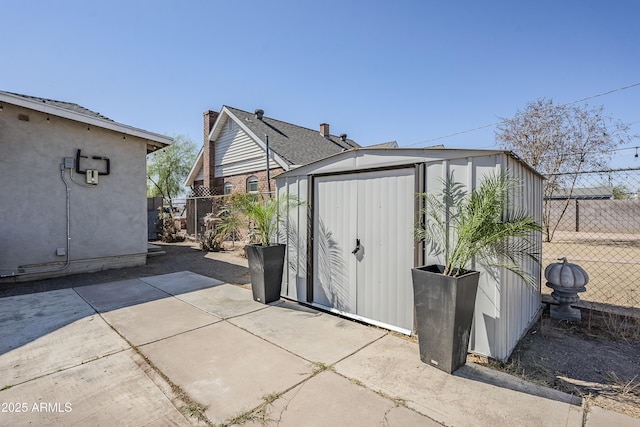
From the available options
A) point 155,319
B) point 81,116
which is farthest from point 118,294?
point 81,116

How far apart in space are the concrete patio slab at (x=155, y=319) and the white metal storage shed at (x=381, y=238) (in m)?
1.54

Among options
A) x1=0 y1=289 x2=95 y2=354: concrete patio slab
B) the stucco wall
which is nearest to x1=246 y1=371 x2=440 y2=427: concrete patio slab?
x1=0 y1=289 x2=95 y2=354: concrete patio slab

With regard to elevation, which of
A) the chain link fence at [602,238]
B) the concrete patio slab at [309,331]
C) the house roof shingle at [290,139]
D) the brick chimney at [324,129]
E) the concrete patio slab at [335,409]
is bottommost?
the concrete patio slab at [309,331]

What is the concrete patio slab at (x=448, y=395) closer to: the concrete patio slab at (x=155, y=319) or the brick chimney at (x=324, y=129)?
the concrete patio slab at (x=155, y=319)

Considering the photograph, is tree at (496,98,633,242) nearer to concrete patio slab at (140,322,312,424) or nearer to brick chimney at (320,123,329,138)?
brick chimney at (320,123,329,138)

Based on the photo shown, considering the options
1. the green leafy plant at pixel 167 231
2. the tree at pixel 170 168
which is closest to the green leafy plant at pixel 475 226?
the green leafy plant at pixel 167 231

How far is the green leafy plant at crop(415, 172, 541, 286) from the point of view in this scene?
269cm

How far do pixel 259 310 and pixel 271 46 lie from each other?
7502mm

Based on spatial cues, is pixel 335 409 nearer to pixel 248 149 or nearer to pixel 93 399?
pixel 93 399

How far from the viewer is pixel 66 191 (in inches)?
259

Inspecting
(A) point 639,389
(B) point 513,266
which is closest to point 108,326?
(B) point 513,266

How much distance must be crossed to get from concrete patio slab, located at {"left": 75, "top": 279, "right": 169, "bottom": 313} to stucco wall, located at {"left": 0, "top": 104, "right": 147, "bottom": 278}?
5.59 ft

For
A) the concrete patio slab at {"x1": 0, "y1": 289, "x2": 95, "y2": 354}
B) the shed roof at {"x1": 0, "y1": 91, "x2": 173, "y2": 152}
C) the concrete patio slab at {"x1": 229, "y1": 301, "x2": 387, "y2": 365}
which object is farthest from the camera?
the shed roof at {"x1": 0, "y1": 91, "x2": 173, "y2": 152}

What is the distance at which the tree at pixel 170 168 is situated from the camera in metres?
23.0
